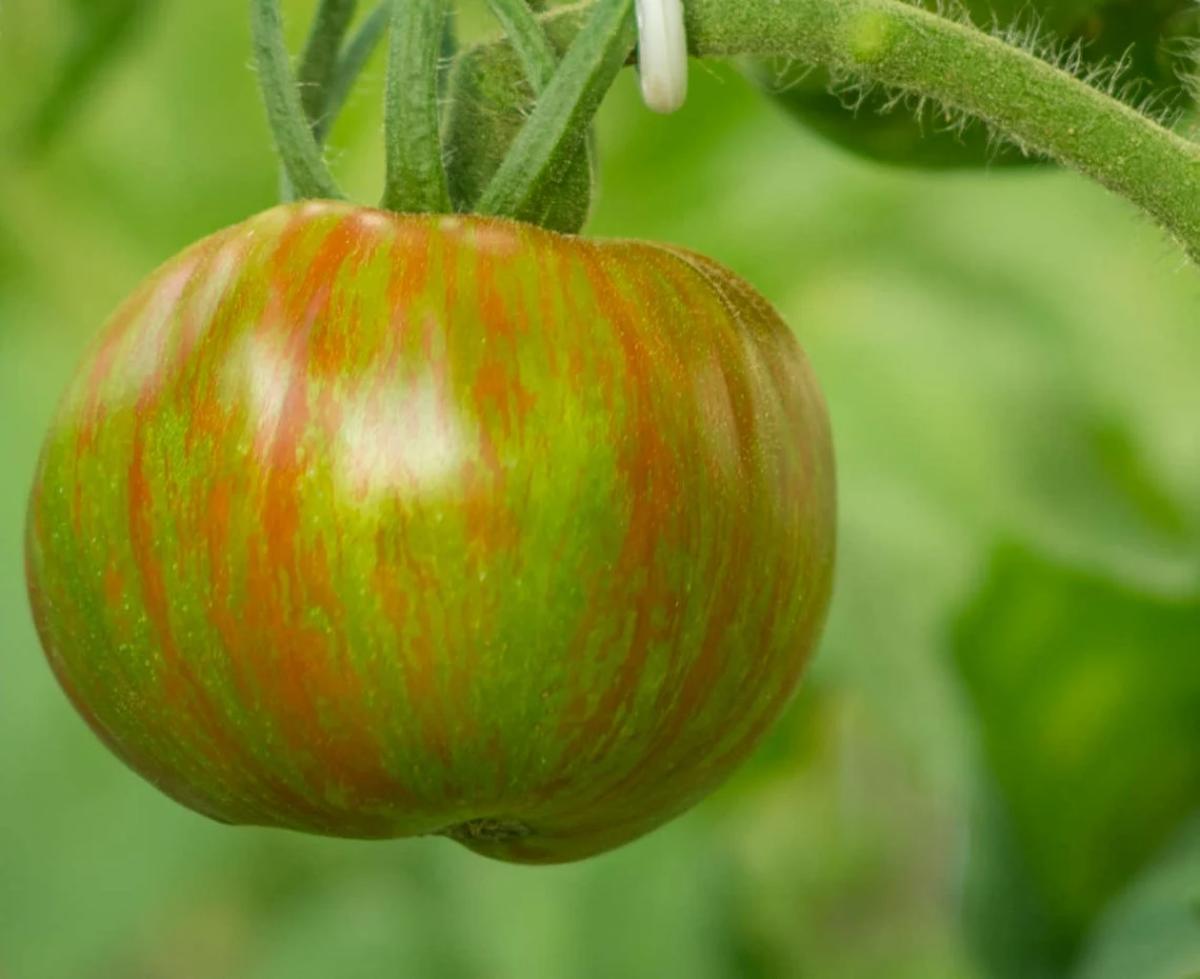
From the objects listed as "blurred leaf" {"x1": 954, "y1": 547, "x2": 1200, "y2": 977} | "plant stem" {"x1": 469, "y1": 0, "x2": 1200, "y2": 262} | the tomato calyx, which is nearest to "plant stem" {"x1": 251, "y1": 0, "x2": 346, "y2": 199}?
the tomato calyx

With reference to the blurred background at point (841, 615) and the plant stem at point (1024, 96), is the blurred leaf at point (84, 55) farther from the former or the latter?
the plant stem at point (1024, 96)

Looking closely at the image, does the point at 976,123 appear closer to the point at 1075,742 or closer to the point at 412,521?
the point at 412,521

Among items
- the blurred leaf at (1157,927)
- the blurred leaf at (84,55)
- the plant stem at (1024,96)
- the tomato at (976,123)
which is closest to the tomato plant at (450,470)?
the plant stem at (1024,96)

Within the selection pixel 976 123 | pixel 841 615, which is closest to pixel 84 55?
pixel 841 615

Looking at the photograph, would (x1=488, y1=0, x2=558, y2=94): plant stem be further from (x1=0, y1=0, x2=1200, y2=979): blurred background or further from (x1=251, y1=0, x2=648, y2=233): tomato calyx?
(x1=0, y1=0, x2=1200, y2=979): blurred background

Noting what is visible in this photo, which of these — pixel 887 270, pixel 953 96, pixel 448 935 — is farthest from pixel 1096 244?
pixel 953 96
